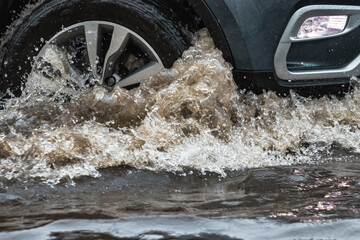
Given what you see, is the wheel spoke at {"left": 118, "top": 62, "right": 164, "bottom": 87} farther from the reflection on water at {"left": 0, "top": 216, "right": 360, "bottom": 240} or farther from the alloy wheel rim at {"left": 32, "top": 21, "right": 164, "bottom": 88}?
the reflection on water at {"left": 0, "top": 216, "right": 360, "bottom": 240}

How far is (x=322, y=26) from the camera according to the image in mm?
3398

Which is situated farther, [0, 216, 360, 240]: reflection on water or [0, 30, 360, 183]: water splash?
[0, 30, 360, 183]: water splash

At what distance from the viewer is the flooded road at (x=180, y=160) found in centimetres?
225

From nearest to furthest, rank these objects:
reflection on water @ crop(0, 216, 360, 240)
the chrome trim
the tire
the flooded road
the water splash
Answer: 1. reflection on water @ crop(0, 216, 360, 240)
2. the flooded road
3. the water splash
4. the chrome trim
5. the tire

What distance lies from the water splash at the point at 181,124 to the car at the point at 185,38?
0.09m

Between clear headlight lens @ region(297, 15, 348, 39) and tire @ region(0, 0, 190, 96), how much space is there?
66cm

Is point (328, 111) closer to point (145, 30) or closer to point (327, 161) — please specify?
point (327, 161)

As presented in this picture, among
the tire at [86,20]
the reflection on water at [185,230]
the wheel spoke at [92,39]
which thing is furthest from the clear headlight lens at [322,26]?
the reflection on water at [185,230]

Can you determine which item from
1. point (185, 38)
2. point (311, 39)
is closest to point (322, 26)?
point (311, 39)

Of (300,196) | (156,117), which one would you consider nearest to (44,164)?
(156,117)

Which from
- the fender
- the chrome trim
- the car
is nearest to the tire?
the car

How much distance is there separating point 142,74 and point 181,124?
402 mm

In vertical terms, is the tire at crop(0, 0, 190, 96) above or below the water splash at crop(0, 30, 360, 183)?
above

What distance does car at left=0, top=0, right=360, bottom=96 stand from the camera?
3.33 meters
